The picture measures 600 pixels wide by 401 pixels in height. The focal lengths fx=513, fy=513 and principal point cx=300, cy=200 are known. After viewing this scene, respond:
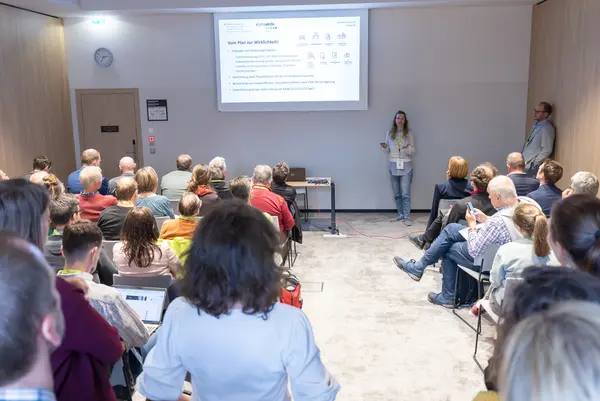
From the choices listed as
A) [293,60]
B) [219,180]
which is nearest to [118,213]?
[219,180]

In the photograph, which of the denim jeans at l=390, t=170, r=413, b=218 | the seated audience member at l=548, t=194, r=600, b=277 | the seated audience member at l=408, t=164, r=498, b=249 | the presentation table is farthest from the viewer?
the denim jeans at l=390, t=170, r=413, b=218

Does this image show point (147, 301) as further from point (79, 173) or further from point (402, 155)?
point (402, 155)

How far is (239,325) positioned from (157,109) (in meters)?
7.05

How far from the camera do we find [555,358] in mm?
736

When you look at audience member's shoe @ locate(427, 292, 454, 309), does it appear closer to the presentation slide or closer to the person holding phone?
the person holding phone

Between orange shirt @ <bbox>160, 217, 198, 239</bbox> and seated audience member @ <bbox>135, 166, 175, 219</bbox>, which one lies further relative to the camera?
seated audience member @ <bbox>135, 166, 175, 219</bbox>

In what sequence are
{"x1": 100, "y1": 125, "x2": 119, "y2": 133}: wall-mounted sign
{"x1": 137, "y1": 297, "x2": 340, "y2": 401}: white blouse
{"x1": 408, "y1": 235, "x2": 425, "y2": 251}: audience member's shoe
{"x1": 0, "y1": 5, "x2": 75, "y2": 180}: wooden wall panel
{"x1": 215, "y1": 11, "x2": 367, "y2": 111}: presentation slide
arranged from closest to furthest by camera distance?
{"x1": 137, "y1": 297, "x2": 340, "y2": 401}: white blouse, {"x1": 408, "y1": 235, "x2": 425, "y2": 251}: audience member's shoe, {"x1": 0, "y1": 5, "x2": 75, "y2": 180}: wooden wall panel, {"x1": 215, "y1": 11, "x2": 367, "y2": 111}: presentation slide, {"x1": 100, "y1": 125, "x2": 119, "y2": 133}: wall-mounted sign

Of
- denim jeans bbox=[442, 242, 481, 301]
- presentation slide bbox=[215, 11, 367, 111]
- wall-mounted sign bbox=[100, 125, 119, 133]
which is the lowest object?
denim jeans bbox=[442, 242, 481, 301]

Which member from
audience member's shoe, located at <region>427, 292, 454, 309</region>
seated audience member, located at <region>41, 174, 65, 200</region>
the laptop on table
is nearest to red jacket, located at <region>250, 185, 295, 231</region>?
audience member's shoe, located at <region>427, 292, 454, 309</region>

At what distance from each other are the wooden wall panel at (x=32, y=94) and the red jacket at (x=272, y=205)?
366 cm

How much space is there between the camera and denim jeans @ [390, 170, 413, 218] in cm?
752

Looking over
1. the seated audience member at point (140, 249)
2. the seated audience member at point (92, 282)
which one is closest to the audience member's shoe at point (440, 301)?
the seated audience member at point (140, 249)

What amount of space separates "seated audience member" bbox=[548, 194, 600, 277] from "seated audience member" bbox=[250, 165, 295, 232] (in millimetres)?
2918

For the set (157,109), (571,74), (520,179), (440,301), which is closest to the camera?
(440,301)
